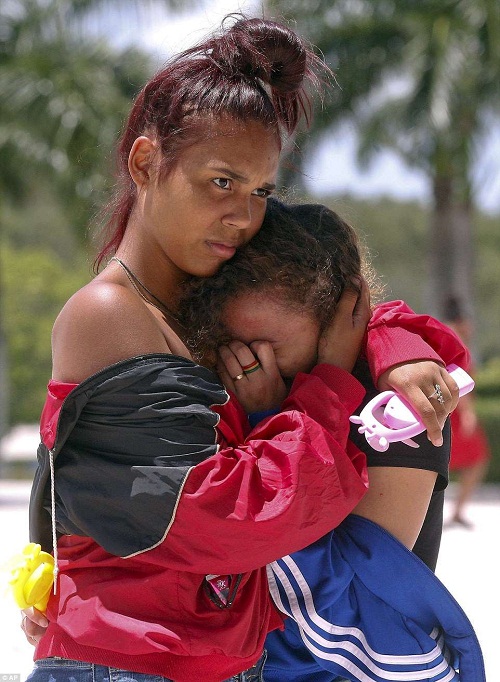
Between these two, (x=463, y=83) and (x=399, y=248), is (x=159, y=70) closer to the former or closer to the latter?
(x=463, y=83)

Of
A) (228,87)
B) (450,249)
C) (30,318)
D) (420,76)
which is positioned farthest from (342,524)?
(30,318)

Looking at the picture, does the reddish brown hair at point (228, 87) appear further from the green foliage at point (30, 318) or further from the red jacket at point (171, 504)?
the green foliage at point (30, 318)

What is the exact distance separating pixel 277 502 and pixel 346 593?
1.25 ft

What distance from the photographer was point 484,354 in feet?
92.9

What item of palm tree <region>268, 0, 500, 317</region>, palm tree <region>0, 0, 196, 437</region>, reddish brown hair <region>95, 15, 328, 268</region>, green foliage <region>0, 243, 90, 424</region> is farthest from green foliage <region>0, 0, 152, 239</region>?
reddish brown hair <region>95, 15, 328, 268</region>

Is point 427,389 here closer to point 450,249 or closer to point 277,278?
point 277,278

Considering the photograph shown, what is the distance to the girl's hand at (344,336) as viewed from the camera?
79.0 inches

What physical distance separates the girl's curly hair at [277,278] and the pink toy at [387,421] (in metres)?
0.22

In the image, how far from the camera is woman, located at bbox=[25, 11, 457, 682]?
172 centimetres

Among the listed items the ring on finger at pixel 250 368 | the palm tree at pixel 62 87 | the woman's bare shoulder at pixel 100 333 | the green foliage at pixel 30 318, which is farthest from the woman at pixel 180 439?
the green foliage at pixel 30 318

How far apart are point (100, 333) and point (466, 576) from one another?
17.2 feet

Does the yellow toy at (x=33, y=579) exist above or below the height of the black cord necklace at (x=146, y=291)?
below

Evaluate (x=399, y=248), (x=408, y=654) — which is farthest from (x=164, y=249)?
(x=399, y=248)

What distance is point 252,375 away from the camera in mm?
1966
